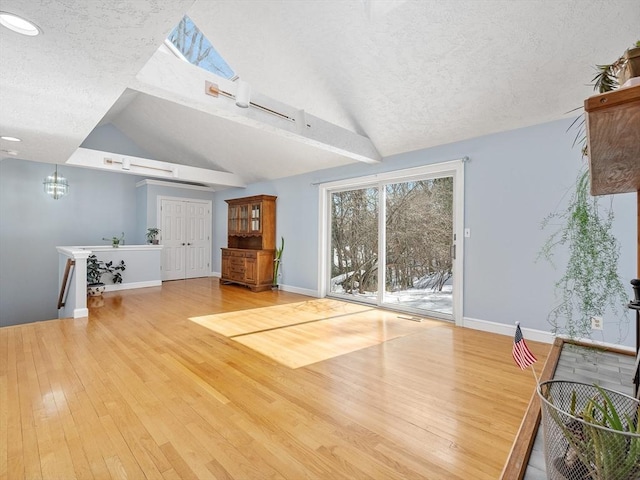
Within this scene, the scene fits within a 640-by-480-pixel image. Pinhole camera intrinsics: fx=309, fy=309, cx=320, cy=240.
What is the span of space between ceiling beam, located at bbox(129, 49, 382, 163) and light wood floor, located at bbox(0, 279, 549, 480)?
96.3 inches

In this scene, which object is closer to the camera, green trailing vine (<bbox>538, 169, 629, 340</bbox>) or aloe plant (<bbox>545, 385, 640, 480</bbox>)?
aloe plant (<bbox>545, 385, 640, 480</bbox>)

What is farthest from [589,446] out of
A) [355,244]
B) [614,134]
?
[355,244]

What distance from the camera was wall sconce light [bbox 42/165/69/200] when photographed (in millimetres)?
6438

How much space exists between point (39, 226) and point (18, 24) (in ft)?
23.0

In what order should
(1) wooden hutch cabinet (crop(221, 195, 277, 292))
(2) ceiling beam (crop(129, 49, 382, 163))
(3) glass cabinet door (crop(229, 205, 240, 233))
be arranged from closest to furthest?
(2) ceiling beam (crop(129, 49, 382, 163)) → (1) wooden hutch cabinet (crop(221, 195, 277, 292)) → (3) glass cabinet door (crop(229, 205, 240, 233))

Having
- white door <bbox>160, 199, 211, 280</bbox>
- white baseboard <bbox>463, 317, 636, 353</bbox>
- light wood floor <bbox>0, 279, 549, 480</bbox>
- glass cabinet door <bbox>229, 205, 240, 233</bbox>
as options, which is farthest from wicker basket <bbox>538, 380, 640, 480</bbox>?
white door <bbox>160, 199, 211, 280</bbox>

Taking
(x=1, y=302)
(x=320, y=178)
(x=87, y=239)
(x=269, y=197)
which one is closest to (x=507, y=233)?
(x=320, y=178)

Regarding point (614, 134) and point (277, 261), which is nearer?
point (614, 134)

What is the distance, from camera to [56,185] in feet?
21.2

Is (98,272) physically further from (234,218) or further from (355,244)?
(355,244)

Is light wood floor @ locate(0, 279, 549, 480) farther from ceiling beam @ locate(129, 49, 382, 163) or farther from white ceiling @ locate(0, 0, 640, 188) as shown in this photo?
ceiling beam @ locate(129, 49, 382, 163)

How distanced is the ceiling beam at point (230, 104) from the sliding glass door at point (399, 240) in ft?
3.25

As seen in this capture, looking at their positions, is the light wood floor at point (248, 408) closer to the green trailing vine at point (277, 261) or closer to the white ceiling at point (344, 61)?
the white ceiling at point (344, 61)

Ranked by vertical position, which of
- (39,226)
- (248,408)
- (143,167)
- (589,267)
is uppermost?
(143,167)
